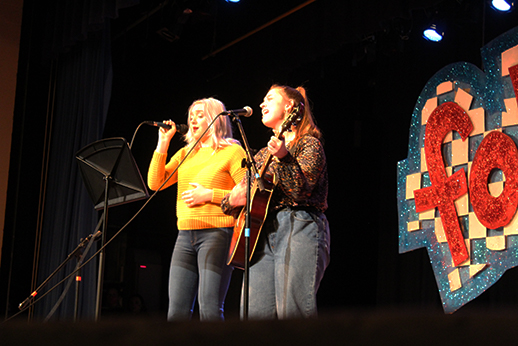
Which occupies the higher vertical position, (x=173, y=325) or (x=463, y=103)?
(x=463, y=103)

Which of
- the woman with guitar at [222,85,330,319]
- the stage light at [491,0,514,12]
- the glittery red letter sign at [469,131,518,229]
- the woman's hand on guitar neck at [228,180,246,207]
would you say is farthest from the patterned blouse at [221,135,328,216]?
the stage light at [491,0,514,12]

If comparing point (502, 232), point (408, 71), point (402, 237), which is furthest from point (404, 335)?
point (408, 71)

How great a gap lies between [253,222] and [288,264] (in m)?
0.23

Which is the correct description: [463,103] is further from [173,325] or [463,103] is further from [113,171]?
[173,325]

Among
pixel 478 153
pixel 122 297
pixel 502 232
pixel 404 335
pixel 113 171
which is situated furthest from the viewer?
pixel 122 297

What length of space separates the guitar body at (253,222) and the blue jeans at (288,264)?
3cm

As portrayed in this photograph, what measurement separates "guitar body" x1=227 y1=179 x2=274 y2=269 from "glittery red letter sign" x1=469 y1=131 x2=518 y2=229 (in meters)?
2.13

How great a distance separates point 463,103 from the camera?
4.07 metres

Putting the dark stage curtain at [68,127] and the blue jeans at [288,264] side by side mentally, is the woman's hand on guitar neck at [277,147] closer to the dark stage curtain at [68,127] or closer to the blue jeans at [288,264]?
the blue jeans at [288,264]

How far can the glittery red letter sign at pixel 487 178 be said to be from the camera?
3.57m

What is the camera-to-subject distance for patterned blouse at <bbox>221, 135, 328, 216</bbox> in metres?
1.99

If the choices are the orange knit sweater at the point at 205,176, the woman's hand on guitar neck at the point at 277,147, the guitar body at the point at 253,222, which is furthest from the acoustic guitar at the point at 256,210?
the orange knit sweater at the point at 205,176

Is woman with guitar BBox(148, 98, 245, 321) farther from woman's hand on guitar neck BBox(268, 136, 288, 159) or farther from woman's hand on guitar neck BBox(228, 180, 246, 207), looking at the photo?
woman's hand on guitar neck BBox(268, 136, 288, 159)

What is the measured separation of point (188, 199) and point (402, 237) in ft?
8.23
